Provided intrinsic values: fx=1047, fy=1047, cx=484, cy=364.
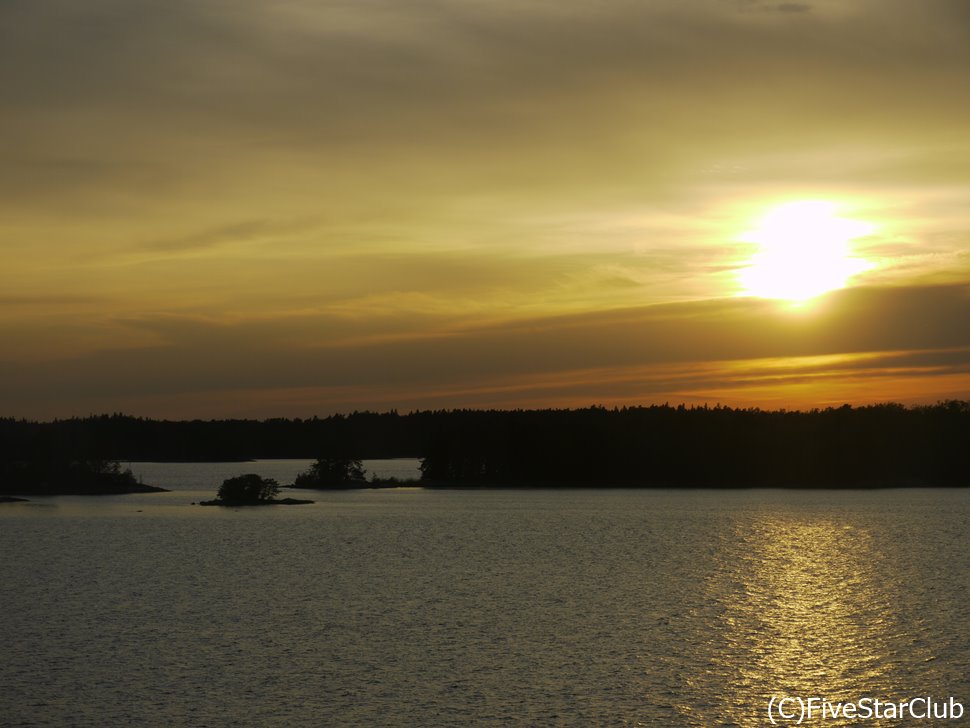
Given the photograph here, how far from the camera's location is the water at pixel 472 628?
138ft

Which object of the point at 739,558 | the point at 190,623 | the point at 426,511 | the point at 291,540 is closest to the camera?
the point at 190,623

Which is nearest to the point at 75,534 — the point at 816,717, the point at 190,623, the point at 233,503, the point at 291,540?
the point at 291,540

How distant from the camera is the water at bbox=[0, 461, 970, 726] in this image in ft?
138

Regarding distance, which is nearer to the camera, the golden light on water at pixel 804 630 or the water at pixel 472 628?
the water at pixel 472 628

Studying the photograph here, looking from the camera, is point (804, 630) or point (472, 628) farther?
point (472, 628)

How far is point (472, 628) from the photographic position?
59125 millimetres

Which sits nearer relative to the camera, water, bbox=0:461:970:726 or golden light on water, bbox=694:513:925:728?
water, bbox=0:461:970:726

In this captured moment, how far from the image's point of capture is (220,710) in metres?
40.5

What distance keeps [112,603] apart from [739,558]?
59.9m

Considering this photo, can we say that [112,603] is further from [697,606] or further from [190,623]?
[697,606]

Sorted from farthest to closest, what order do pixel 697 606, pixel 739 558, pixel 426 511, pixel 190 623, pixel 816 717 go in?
pixel 426 511 → pixel 739 558 → pixel 697 606 → pixel 190 623 → pixel 816 717

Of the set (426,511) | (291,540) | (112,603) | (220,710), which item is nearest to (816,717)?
(220,710)

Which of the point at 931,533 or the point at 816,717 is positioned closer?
the point at 816,717

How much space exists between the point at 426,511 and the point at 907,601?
386 ft
